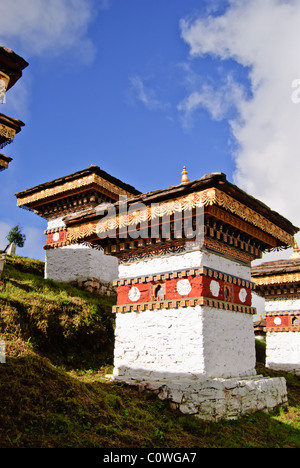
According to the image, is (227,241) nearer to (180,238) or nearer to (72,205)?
(180,238)

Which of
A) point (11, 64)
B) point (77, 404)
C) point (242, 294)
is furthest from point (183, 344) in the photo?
point (11, 64)

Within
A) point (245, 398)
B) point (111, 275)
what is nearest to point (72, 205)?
point (111, 275)

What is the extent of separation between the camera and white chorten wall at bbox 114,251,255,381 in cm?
605

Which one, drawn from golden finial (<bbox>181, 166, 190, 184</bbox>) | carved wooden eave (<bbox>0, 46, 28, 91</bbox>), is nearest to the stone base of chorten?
golden finial (<bbox>181, 166, 190, 184</bbox>)

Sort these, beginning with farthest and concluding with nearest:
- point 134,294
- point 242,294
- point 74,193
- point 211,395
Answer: point 74,193, point 242,294, point 134,294, point 211,395

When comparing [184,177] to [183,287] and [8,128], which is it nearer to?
[183,287]

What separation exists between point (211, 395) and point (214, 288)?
1.72m

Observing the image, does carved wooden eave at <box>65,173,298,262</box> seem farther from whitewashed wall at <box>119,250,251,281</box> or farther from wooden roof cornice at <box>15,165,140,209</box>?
wooden roof cornice at <box>15,165,140,209</box>

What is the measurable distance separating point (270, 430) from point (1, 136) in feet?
21.0

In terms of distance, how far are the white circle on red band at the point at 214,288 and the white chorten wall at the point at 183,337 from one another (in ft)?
0.06

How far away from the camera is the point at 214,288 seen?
21.2 ft

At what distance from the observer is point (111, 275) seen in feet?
42.4

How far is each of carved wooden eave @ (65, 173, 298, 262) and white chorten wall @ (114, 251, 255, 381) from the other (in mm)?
355

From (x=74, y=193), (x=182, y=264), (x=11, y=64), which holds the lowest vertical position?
(x=182, y=264)
